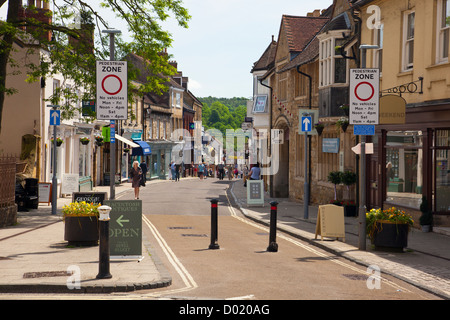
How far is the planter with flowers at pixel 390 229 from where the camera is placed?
14.6 m

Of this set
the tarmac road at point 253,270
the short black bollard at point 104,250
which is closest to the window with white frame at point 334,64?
the tarmac road at point 253,270

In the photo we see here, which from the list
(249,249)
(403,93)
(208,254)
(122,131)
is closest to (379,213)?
(249,249)

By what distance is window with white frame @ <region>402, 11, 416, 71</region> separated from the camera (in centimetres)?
2005

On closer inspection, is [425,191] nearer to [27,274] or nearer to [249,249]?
[249,249]

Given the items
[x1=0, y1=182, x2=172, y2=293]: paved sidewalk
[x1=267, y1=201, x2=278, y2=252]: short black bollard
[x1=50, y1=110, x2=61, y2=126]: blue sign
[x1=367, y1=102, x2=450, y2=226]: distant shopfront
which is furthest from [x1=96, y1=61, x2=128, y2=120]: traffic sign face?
[x1=50, y1=110, x2=61, y2=126]: blue sign

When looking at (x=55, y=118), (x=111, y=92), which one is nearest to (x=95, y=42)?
(x=55, y=118)

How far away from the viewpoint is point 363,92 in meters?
14.5

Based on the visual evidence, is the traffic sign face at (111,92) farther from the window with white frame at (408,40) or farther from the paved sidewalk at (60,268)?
the window with white frame at (408,40)

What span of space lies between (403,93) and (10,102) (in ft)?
57.8

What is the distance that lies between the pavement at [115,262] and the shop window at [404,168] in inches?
59.7

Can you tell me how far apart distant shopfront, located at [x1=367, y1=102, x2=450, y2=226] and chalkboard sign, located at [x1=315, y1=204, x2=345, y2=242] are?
12.9ft

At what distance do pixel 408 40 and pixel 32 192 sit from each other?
14255mm

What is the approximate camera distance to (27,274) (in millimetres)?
10438

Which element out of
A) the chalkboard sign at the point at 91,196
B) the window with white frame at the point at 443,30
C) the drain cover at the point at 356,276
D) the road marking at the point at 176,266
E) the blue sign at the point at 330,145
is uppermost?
the window with white frame at the point at 443,30
